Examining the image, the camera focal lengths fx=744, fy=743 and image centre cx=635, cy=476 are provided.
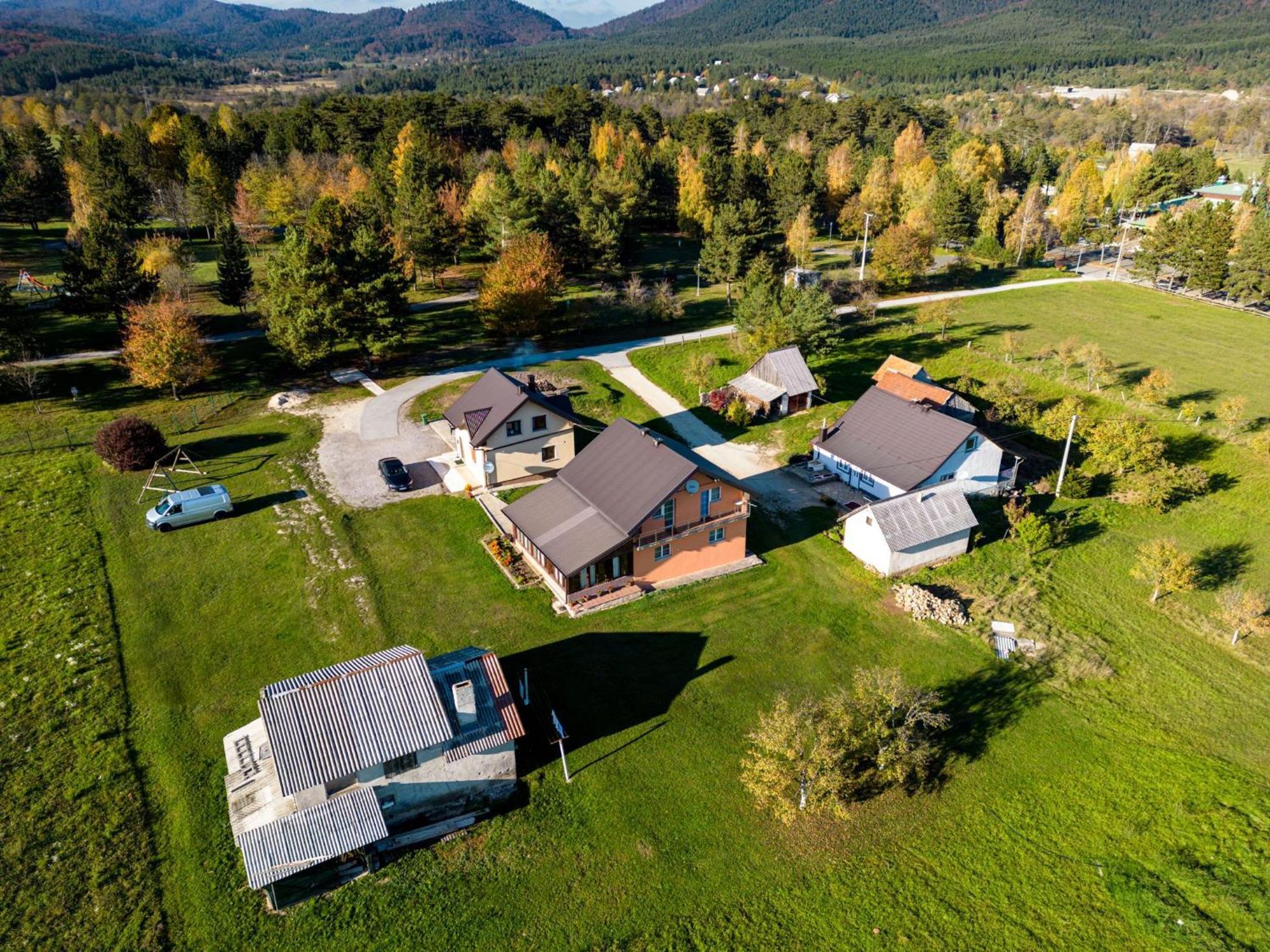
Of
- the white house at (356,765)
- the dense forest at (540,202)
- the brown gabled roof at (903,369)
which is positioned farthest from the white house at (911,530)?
the dense forest at (540,202)

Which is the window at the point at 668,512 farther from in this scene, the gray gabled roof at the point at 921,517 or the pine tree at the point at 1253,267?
the pine tree at the point at 1253,267

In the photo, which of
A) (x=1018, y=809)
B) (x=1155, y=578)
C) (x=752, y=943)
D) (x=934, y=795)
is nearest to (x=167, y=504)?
(x=752, y=943)

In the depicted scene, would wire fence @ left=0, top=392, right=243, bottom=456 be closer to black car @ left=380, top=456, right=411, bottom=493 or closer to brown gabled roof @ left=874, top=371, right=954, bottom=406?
black car @ left=380, top=456, right=411, bottom=493

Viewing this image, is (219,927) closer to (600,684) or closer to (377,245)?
(600,684)

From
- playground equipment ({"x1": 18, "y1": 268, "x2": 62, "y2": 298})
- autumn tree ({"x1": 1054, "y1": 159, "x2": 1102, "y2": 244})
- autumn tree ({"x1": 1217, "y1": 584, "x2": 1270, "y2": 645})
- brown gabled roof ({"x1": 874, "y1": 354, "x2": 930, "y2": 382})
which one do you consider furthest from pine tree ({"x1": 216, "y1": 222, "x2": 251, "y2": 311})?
autumn tree ({"x1": 1054, "y1": 159, "x2": 1102, "y2": 244})

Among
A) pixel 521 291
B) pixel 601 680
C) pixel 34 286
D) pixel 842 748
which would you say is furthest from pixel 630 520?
pixel 34 286

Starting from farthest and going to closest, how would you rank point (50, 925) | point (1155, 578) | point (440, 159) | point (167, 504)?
1. point (440, 159)
2. point (167, 504)
3. point (1155, 578)
4. point (50, 925)

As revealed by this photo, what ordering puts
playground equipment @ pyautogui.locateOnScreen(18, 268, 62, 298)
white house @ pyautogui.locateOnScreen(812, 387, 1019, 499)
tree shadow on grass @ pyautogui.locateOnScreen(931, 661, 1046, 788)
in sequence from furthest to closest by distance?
playground equipment @ pyautogui.locateOnScreen(18, 268, 62, 298) < white house @ pyautogui.locateOnScreen(812, 387, 1019, 499) < tree shadow on grass @ pyautogui.locateOnScreen(931, 661, 1046, 788)
